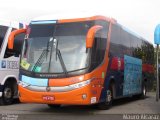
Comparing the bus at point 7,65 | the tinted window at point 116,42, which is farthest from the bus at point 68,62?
the bus at point 7,65

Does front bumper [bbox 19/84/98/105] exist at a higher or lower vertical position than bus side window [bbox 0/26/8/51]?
lower

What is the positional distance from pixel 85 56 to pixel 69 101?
4.85 feet

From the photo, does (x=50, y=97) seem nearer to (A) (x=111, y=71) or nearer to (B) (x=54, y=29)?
(B) (x=54, y=29)

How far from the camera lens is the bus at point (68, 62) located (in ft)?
42.8

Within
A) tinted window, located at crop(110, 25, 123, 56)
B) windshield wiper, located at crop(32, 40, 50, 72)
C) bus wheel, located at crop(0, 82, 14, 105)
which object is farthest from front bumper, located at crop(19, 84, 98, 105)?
bus wheel, located at crop(0, 82, 14, 105)

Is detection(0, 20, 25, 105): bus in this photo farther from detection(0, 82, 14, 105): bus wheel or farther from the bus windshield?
the bus windshield

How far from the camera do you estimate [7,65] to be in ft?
54.6

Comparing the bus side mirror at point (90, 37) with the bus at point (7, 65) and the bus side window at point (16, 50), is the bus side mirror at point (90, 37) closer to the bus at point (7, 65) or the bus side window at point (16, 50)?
the bus at point (7, 65)

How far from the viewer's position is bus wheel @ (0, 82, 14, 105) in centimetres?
1662

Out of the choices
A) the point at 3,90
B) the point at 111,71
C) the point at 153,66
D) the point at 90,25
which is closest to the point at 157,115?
the point at 111,71

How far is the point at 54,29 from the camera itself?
1403cm

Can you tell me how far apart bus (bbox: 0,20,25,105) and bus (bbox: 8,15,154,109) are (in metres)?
2.20

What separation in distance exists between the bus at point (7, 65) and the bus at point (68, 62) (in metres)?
2.20

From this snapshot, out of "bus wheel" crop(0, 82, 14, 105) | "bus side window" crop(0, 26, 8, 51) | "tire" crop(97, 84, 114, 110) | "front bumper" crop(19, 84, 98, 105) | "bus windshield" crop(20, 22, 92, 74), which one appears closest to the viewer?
"front bumper" crop(19, 84, 98, 105)
